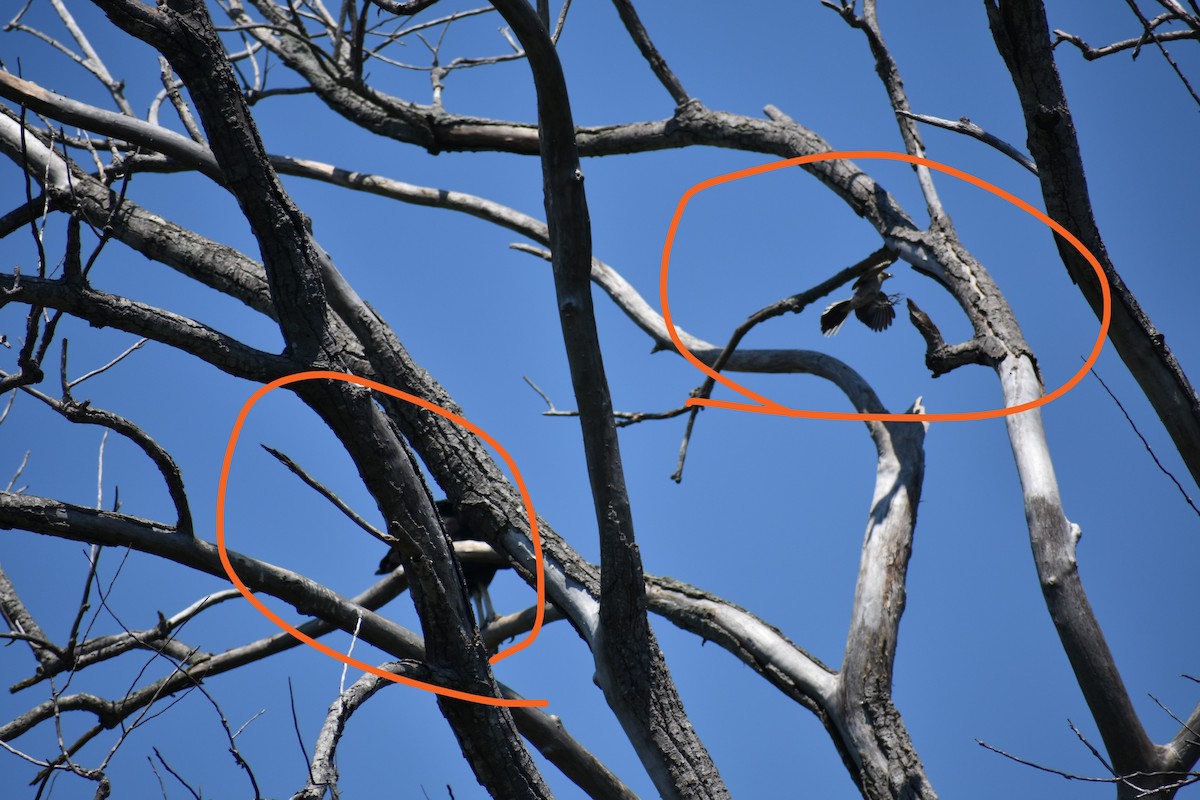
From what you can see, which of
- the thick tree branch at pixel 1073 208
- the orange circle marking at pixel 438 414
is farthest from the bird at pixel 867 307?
the orange circle marking at pixel 438 414

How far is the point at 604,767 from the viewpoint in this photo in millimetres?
3654

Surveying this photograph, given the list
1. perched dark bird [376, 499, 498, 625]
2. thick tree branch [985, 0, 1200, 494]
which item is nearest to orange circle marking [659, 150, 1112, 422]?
thick tree branch [985, 0, 1200, 494]

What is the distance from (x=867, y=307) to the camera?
3967 mm

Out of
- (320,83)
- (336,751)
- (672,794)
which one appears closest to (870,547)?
(672,794)

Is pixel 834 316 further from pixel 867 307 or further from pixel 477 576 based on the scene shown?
pixel 477 576

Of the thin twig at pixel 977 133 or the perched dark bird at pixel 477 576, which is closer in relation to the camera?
the thin twig at pixel 977 133

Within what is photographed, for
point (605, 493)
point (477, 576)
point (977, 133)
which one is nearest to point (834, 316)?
point (977, 133)

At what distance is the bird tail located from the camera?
395 cm

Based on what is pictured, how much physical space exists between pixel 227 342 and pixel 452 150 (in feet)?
8.58

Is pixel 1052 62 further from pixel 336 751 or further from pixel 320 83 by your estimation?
pixel 320 83

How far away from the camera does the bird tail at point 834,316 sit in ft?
13.0

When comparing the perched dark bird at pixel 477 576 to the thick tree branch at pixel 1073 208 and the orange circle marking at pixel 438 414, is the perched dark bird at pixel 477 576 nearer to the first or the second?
the orange circle marking at pixel 438 414

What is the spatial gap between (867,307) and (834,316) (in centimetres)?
13

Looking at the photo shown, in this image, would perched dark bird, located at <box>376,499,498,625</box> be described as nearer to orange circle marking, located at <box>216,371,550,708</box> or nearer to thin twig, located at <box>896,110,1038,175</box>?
orange circle marking, located at <box>216,371,550,708</box>
